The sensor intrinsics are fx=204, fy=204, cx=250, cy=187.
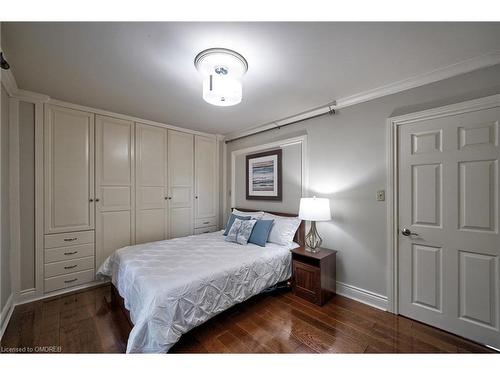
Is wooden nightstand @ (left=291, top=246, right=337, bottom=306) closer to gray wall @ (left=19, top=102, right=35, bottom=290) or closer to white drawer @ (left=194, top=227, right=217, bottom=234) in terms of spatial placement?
white drawer @ (left=194, top=227, right=217, bottom=234)

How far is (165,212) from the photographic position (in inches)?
134

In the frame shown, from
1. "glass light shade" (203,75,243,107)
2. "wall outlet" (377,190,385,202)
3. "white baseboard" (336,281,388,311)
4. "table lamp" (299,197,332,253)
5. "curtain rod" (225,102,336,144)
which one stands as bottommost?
"white baseboard" (336,281,388,311)

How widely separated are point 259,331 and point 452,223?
1.95 m

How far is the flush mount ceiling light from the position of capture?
5.01ft

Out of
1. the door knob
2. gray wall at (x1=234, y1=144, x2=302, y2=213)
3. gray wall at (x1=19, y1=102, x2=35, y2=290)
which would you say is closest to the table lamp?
gray wall at (x1=234, y1=144, x2=302, y2=213)

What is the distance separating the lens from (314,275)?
Result: 2.29 meters

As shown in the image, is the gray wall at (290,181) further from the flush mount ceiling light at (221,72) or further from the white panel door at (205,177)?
the flush mount ceiling light at (221,72)

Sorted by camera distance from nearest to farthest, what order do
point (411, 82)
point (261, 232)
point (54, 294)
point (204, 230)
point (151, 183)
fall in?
1. point (411, 82)
2. point (54, 294)
3. point (261, 232)
4. point (151, 183)
5. point (204, 230)

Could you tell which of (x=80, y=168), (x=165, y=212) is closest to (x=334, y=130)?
(x=165, y=212)

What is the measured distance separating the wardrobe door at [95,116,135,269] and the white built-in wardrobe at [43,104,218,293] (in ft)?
0.04

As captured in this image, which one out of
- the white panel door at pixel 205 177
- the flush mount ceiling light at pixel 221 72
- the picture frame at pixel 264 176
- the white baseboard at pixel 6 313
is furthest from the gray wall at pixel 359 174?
the white baseboard at pixel 6 313

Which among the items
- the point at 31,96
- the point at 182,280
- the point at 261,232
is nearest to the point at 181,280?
the point at 182,280

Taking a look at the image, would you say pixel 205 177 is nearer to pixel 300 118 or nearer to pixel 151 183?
pixel 151 183

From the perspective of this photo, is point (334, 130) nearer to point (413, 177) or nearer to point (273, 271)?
point (413, 177)
